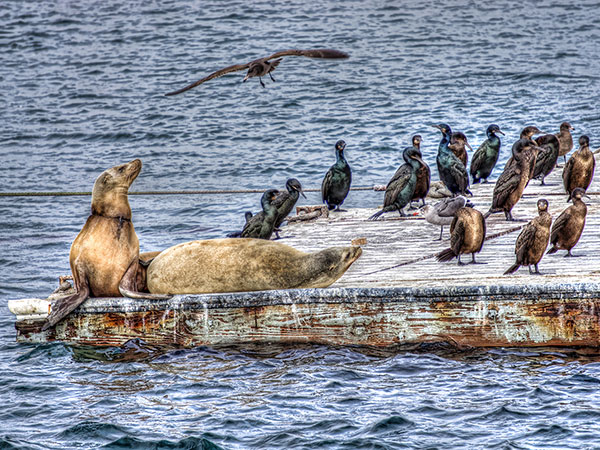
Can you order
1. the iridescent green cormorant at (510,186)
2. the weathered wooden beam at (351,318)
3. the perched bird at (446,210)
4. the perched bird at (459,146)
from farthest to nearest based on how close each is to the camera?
the perched bird at (459,146) < the iridescent green cormorant at (510,186) < the perched bird at (446,210) < the weathered wooden beam at (351,318)

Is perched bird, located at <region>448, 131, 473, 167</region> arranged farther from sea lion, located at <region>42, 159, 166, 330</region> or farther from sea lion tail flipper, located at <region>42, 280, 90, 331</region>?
sea lion tail flipper, located at <region>42, 280, 90, 331</region>

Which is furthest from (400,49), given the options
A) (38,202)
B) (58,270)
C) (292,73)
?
(58,270)

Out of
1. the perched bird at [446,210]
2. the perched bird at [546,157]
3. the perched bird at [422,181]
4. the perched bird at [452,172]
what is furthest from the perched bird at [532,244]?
the perched bird at [546,157]

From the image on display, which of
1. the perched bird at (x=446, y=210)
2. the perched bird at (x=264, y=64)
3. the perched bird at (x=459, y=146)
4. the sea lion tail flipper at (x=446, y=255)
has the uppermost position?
the perched bird at (x=264, y=64)

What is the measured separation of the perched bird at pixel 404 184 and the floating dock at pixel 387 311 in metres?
2.45

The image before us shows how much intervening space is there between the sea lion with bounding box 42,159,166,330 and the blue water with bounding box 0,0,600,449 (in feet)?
1.99

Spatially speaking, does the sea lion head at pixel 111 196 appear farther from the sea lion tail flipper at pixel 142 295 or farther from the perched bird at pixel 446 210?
the perched bird at pixel 446 210

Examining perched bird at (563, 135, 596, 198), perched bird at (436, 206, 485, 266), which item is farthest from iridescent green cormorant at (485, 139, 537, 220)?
perched bird at (436, 206, 485, 266)

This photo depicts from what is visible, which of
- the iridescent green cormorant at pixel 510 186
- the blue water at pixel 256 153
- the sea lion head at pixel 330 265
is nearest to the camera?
the blue water at pixel 256 153

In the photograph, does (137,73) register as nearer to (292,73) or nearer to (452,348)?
(292,73)

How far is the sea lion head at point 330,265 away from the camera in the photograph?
1008 centimetres

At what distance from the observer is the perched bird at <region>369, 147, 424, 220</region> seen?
44.0ft

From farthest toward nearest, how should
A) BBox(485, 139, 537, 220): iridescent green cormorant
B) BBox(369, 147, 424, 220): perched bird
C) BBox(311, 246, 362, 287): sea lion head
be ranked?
BBox(369, 147, 424, 220): perched bird < BBox(485, 139, 537, 220): iridescent green cormorant < BBox(311, 246, 362, 287): sea lion head

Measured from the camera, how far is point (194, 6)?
4059 centimetres
